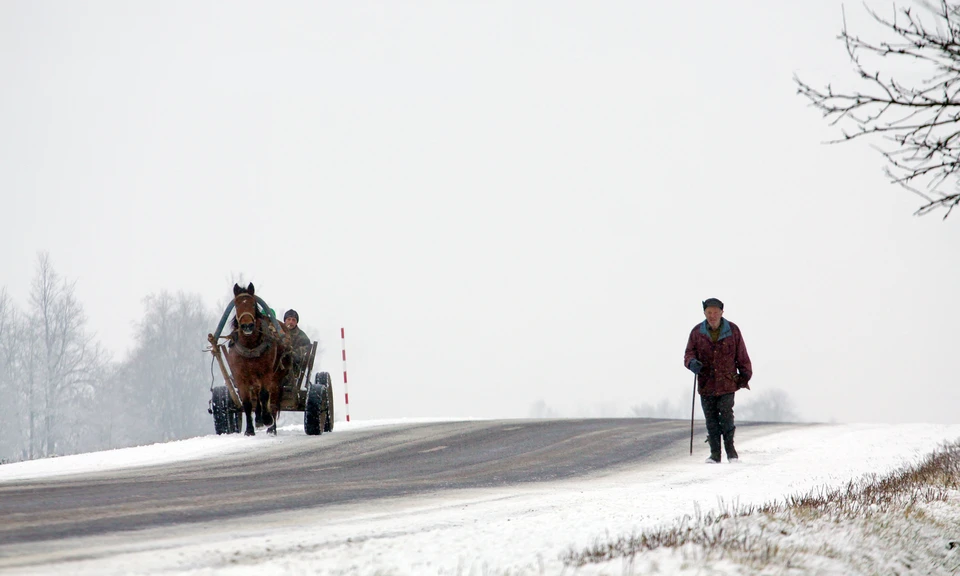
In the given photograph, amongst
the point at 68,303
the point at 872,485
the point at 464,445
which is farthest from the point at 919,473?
the point at 68,303

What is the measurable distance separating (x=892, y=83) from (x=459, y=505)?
497cm

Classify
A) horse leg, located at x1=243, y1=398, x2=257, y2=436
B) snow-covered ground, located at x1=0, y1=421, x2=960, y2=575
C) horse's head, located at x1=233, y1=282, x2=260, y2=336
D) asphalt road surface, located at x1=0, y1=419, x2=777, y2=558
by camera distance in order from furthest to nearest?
horse leg, located at x1=243, y1=398, x2=257, y2=436 < horse's head, located at x1=233, y1=282, x2=260, y2=336 < asphalt road surface, located at x1=0, y1=419, x2=777, y2=558 < snow-covered ground, located at x1=0, y1=421, x2=960, y2=575

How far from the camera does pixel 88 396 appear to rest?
174ft

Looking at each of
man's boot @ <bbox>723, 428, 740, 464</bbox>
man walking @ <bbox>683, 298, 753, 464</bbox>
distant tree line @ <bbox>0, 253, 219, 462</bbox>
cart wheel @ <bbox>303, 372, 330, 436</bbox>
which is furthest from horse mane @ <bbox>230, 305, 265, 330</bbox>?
distant tree line @ <bbox>0, 253, 219, 462</bbox>

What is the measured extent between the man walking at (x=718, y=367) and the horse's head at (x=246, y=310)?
611cm

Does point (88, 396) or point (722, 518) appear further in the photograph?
point (88, 396)

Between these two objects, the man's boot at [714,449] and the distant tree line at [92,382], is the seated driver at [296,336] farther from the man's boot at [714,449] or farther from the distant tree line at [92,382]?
the distant tree line at [92,382]

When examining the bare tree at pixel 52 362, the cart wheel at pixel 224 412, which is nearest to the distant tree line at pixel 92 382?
the bare tree at pixel 52 362

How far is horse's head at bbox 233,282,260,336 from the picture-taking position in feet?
47.6

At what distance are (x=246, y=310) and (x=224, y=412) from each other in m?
2.49

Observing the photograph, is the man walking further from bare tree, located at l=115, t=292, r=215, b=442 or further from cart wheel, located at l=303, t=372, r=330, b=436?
bare tree, located at l=115, t=292, r=215, b=442

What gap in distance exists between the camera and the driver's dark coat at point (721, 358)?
41.5 feet

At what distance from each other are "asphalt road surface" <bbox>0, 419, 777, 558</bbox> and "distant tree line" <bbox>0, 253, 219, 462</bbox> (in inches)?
1258

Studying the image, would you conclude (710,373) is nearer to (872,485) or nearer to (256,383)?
(872,485)
